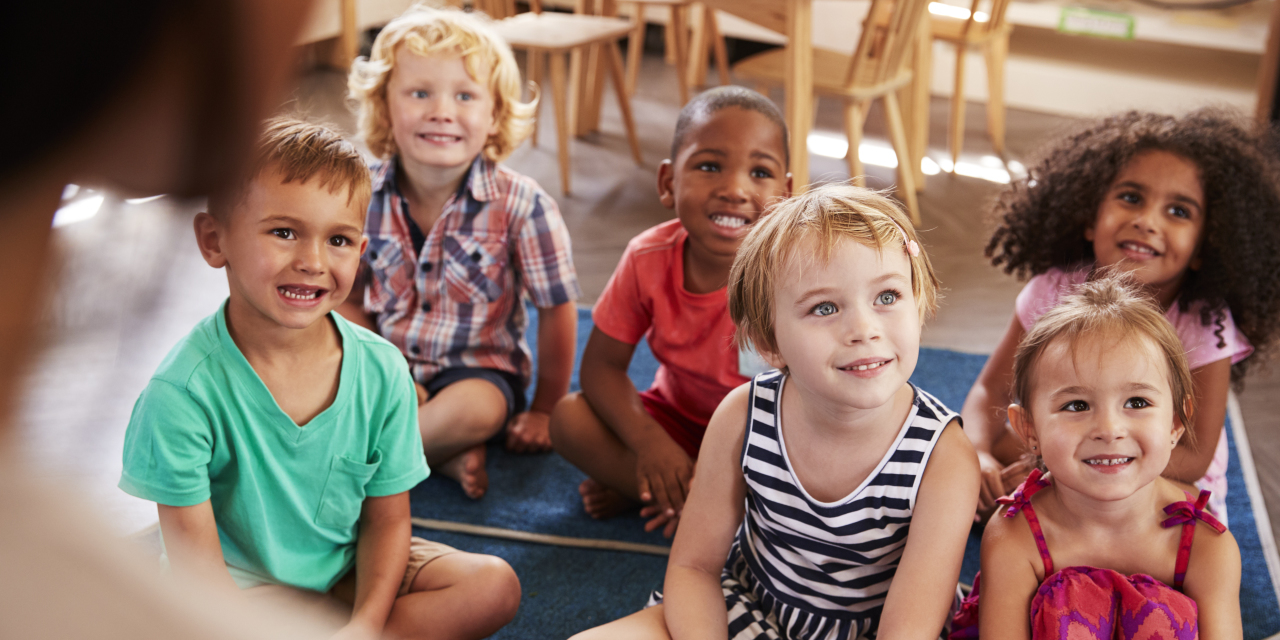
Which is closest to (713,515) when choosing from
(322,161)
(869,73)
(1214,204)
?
(322,161)

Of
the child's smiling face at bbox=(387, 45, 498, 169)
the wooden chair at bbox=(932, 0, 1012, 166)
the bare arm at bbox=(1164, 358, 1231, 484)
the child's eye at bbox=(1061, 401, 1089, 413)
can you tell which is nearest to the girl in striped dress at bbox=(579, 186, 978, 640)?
the child's eye at bbox=(1061, 401, 1089, 413)

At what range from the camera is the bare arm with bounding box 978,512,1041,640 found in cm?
97

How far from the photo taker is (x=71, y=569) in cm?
20

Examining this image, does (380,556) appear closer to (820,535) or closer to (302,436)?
(302,436)

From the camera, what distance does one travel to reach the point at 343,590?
1107 millimetres

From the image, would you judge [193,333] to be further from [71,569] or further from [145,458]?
[71,569]

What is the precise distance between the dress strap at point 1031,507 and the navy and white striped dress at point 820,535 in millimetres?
123

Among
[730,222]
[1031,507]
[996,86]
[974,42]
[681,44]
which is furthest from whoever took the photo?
[681,44]

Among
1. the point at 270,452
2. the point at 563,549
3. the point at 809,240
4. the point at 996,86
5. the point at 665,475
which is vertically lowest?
the point at 563,549

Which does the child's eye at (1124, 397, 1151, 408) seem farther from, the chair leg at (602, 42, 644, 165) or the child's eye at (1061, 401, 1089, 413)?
the chair leg at (602, 42, 644, 165)

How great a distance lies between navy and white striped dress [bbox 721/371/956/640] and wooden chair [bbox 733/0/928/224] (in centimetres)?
169

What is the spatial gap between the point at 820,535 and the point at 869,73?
202 centimetres

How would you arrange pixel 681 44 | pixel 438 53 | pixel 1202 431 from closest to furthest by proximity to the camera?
pixel 1202 431 → pixel 438 53 → pixel 681 44

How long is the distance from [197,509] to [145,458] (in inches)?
2.7
